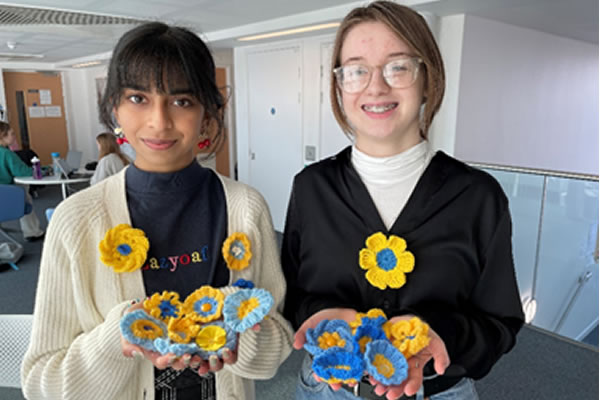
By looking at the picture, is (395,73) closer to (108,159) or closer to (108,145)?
(108,159)

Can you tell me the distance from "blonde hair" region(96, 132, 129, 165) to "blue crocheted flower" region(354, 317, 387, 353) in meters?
Answer: 4.28

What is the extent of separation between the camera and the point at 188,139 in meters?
1.07

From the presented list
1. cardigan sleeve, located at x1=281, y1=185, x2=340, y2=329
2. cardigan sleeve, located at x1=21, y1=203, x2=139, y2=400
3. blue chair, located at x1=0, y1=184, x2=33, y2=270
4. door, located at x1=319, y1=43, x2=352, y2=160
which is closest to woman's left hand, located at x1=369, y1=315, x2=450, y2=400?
cardigan sleeve, located at x1=281, y1=185, x2=340, y2=329

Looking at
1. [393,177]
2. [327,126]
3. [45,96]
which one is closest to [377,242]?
[393,177]

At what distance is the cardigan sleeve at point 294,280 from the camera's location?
3.59 feet

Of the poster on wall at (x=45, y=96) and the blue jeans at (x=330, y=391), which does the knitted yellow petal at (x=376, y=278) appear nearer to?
the blue jeans at (x=330, y=391)

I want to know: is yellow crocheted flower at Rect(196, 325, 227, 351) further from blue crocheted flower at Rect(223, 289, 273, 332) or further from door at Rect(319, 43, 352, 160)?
door at Rect(319, 43, 352, 160)

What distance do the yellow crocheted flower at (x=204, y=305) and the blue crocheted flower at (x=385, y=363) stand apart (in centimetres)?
34

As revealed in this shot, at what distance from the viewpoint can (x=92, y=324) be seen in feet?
3.37

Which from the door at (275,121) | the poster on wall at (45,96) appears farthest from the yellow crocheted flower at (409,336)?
the poster on wall at (45,96)

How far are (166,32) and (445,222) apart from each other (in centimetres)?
84

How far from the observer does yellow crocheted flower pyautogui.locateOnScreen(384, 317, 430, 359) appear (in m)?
0.84

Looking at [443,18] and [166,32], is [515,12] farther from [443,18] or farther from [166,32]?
[166,32]

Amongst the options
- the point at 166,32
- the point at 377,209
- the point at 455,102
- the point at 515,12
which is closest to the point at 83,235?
the point at 166,32
